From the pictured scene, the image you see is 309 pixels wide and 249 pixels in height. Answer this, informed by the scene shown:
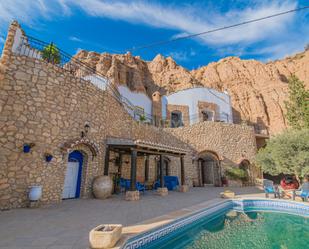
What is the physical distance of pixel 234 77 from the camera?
3105 cm

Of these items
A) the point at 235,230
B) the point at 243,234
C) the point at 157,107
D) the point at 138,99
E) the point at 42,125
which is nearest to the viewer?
the point at 243,234

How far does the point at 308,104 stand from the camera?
17703 mm

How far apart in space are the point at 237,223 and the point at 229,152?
11477mm

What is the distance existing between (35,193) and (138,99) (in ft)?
51.6

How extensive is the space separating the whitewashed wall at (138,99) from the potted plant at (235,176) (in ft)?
36.4

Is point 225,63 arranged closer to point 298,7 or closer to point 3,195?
point 298,7

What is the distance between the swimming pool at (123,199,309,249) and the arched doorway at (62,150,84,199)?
18.6 feet

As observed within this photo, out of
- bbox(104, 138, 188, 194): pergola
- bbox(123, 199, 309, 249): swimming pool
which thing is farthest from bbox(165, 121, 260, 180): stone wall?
bbox(123, 199, 309, 249): swimming pool

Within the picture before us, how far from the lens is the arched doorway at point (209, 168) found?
16219mm

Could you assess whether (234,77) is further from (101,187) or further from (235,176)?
(101,187)

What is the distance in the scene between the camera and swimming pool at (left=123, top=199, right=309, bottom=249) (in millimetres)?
4113

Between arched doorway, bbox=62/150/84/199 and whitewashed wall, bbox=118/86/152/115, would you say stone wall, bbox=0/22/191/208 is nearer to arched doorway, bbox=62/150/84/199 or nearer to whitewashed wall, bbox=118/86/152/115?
arched doorway, bbox=62/150/84/199

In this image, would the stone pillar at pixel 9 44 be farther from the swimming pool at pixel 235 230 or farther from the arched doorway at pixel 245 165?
the arched doorway at pixel 245 165

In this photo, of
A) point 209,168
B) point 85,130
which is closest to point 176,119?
point 209,168
